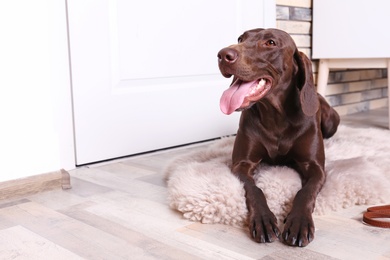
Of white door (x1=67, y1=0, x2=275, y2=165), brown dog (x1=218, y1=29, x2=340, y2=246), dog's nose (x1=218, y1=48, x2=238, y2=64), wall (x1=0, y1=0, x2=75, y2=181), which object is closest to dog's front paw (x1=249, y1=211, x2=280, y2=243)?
brown dog (x1=218, y1=29, x2=340, y2=246)

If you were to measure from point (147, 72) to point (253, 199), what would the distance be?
1.17m

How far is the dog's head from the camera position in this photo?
140 cm

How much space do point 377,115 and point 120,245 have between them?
116 inches

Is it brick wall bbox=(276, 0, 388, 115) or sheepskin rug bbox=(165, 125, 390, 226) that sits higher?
brick wall bbox=(276, 0, 388, 115)

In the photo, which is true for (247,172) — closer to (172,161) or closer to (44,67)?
(172,161)

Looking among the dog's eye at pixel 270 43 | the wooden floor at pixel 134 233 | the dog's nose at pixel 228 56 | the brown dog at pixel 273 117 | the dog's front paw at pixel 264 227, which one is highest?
the dog's eye at pixel 270 43

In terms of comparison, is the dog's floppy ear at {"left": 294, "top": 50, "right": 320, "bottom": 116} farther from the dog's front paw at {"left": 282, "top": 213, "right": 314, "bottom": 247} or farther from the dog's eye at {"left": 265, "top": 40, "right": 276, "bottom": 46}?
the dog's front paw at {"left": 282, "top": 213, "right": 314, "bottom": 247}

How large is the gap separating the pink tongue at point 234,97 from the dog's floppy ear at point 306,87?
179 millimetres

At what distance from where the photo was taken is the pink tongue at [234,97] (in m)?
1.44

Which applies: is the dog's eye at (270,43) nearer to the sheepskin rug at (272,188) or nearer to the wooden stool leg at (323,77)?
the sheepskin rug at (272,188)

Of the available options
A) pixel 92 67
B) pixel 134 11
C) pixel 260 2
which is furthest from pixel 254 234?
pixel 260 2

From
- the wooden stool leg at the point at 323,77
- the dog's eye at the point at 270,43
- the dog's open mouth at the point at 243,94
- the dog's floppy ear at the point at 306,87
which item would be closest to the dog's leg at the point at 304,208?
the dog's floppy ear at the point at 306,87

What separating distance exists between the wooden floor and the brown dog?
0.08 meters

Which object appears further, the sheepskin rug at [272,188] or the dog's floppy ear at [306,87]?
the dog's floppy ear at [306,87]
